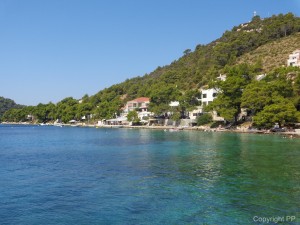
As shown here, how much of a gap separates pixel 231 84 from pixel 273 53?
4495cm

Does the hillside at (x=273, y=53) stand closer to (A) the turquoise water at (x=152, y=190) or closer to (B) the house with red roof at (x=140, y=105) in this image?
(B) the house with red roof at (x=140, y=105)

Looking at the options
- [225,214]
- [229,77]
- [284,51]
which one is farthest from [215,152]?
[284,51]

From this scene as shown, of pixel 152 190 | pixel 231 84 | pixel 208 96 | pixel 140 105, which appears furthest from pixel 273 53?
pixel 152 190

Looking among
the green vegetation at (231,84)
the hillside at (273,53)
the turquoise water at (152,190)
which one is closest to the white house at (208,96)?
the green vegetation at (231,84)

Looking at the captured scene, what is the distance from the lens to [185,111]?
103m

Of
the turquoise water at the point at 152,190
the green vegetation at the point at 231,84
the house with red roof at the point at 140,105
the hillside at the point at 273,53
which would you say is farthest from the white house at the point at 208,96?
the turquoise water at the point at 152,190

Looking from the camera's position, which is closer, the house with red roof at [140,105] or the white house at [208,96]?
the white house at [208,96]

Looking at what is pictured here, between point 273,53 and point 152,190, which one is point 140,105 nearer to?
point 273,53

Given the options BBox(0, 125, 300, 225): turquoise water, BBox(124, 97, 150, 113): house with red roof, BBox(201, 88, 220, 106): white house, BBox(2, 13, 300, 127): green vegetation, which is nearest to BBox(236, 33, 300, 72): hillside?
BBox(2, 13, 300, 127): green vegetation

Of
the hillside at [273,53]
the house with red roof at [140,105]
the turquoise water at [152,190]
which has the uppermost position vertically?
the hillside at [273,53]

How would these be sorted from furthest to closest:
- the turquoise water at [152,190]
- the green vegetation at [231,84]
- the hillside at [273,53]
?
the hillside at [273,53], the green vegetation at [231,84], the turquoise water at [152,190]

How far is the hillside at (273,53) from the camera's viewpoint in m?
105

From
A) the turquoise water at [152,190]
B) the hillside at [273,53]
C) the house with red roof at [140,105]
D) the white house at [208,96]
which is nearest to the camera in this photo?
the turquoise water at [152,190]

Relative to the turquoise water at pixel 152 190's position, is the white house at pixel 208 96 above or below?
above
